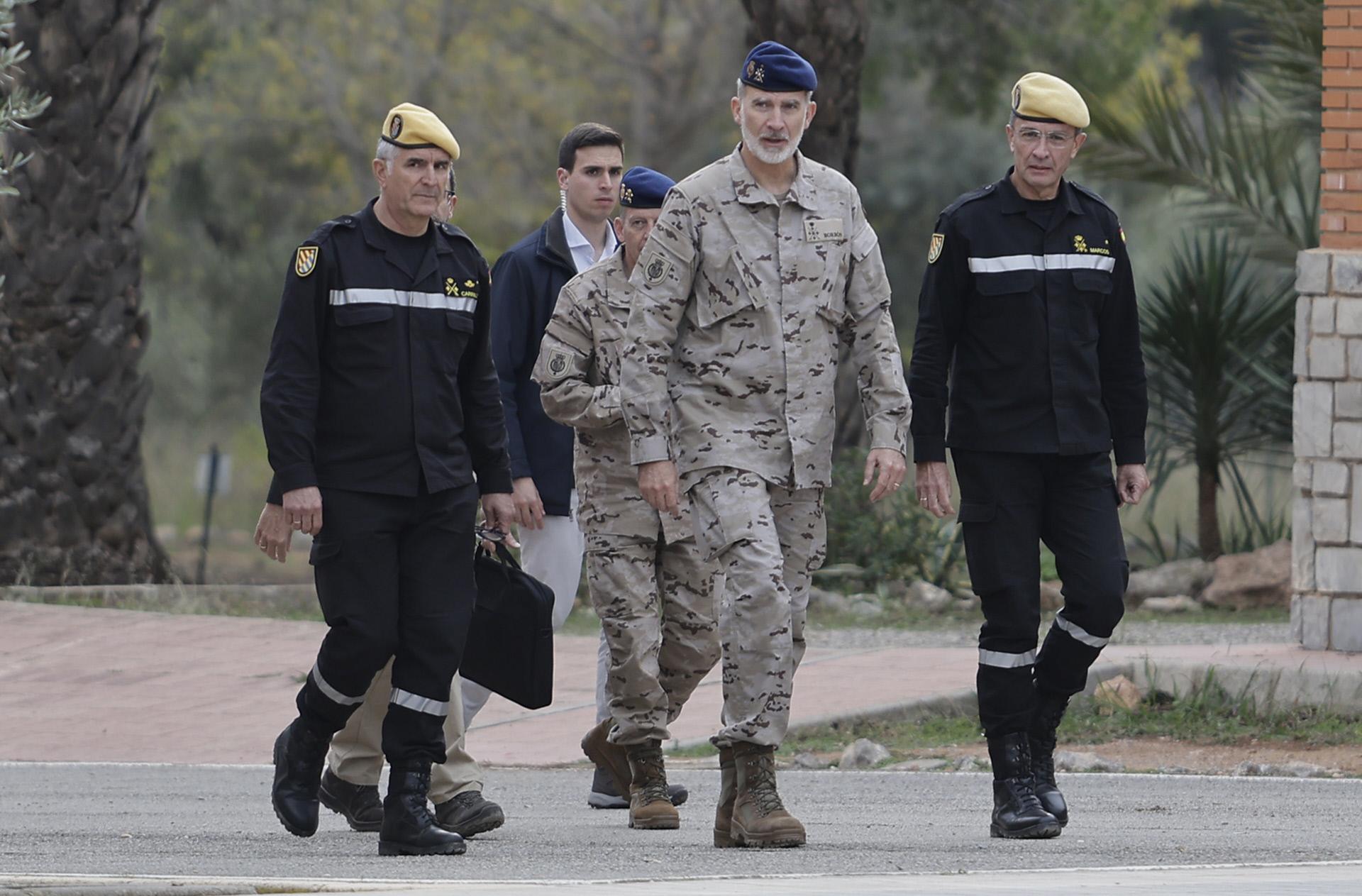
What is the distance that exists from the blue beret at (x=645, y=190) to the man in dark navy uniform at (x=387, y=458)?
2.94 feet

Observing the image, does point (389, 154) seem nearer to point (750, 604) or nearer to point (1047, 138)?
point (750, 604)

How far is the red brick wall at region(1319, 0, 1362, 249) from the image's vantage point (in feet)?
33.1

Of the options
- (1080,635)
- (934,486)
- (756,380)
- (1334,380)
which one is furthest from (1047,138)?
(1334,380)

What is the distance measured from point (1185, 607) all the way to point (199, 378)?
19744 millimetres

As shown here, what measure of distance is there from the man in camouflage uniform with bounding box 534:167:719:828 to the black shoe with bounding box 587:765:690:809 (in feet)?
0.97

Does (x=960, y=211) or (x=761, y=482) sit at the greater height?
(x=960, y=211)

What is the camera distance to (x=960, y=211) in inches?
261

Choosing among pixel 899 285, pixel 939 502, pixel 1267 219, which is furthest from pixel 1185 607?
pixel 899 285

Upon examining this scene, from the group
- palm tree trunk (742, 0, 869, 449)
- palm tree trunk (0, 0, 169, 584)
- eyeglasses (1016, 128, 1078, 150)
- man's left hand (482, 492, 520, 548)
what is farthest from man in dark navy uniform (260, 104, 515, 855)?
palm tree trunk (742, 0, 869, 449)

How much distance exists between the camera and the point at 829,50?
14.9 metres

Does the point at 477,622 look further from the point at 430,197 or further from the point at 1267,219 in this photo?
the point at 1267,219

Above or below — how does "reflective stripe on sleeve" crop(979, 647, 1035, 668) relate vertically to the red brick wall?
below

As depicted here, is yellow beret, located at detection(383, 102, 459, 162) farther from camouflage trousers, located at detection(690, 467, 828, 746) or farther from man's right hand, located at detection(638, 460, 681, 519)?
camouflage trousers, located at detection(690, 467, 828, 746)

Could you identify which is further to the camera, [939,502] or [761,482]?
[939,502]
